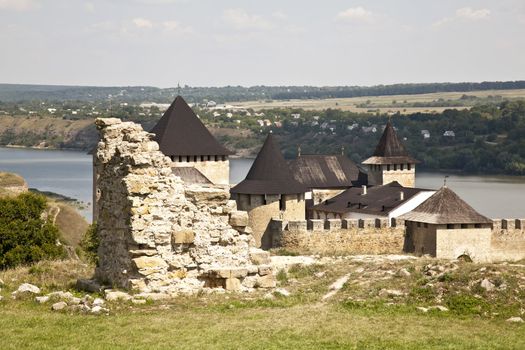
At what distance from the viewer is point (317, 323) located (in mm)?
9914

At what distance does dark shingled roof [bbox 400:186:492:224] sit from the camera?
24172mm

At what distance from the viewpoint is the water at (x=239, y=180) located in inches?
2006

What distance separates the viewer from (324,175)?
34656mm

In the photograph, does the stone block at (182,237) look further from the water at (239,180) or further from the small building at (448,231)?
the water at (239,180)

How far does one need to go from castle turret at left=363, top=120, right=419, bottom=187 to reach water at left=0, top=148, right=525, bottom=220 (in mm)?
9210

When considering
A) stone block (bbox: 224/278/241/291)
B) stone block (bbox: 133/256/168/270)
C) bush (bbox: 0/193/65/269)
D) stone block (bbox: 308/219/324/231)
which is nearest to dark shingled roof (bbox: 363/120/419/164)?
stone block (bbox: 308/219/324/231)

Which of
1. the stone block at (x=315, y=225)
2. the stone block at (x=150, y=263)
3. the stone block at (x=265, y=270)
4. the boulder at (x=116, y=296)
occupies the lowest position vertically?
the stone block at (x=315, y=225)

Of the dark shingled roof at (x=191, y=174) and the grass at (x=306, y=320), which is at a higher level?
the dark shingled roof at (x=191, y=174)

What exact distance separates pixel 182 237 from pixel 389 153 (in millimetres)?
25943

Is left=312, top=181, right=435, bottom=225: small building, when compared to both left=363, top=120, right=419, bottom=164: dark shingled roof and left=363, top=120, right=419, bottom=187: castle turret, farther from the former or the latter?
left=363, top=120, right=419, bottom=164: dark shingled roof

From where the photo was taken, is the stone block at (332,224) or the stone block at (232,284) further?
the stone block at (332,224)

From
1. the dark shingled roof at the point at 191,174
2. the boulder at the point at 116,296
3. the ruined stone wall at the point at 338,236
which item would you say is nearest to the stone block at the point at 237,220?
the boulder at the point at 116,296

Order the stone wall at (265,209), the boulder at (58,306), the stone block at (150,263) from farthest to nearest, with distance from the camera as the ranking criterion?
1. the stone wall at (265,209)
2. the stone block at (150,263)
3. the boulder at (58,306)

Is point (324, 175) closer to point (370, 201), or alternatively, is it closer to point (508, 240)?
point (370, 201)
